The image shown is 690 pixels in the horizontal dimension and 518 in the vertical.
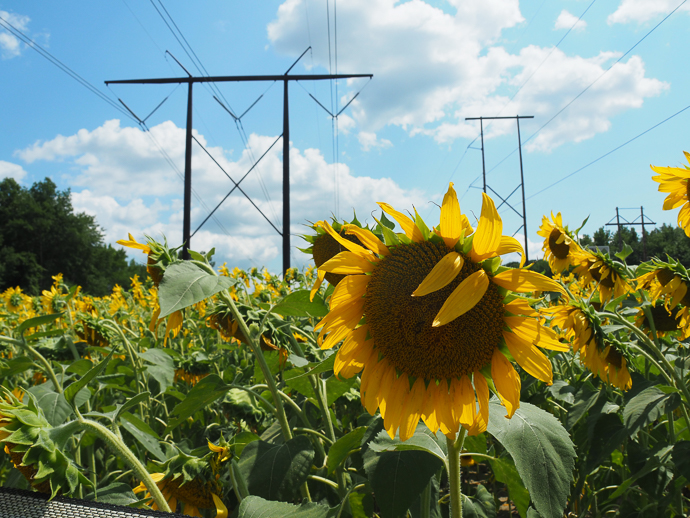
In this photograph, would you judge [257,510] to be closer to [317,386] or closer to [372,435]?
[372,435]

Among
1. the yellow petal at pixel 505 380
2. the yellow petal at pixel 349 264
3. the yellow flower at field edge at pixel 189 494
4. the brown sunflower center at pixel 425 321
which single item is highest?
the yellow petal at pixel 349 264

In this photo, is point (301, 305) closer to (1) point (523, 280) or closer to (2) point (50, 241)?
(1) point (523, 280)

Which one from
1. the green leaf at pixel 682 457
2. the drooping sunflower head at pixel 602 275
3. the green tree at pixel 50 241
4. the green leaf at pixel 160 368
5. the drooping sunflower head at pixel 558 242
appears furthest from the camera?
the green tree at pixel 50 241

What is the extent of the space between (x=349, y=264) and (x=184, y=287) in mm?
367

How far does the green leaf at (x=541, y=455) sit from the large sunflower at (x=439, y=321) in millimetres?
71

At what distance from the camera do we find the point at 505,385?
A: 86cm

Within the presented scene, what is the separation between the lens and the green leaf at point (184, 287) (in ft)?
2.90

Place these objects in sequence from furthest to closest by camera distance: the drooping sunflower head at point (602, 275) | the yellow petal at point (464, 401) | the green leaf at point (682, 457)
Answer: the drooping sunflower head at point (602, 275) < the green leaf at point (682, 457) < the yellow petal at point (464, 401)

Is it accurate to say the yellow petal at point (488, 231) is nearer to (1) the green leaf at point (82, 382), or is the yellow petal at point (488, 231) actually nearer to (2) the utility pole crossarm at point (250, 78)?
(1) the green leaf at point (82, 382)

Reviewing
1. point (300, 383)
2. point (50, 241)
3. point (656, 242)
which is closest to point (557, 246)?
point (300, 383)

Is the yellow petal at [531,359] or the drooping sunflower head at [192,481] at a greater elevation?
the yellow petal at [531,359]

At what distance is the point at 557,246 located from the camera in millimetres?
2893

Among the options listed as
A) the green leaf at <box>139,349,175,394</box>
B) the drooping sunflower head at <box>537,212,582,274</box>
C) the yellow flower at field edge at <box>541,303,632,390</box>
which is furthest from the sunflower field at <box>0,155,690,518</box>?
the drooping sunflower head at <box>537,212,582,274</box>

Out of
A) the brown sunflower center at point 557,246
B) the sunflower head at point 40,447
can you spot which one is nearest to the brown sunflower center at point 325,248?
the sunflower head at point 40,447
